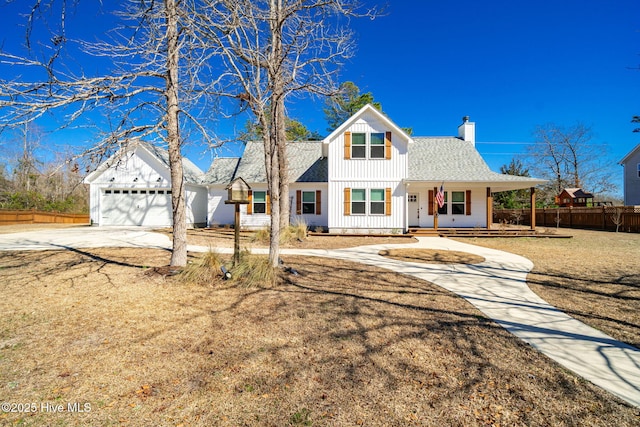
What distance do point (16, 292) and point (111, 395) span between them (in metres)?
4.70

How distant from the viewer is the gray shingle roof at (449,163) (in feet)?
50.3

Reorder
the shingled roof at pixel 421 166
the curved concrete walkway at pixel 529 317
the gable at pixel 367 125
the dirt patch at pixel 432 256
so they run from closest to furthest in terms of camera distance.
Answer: the curved concrete walkway at pixel 529 317 → the dirt patch at pixel 432 256 → the gable at pixel 367 125 → the shingled roof at pixel 421 166

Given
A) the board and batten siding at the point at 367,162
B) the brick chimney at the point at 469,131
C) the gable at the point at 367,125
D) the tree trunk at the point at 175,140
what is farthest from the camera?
the brick chimney at the point at 469,131

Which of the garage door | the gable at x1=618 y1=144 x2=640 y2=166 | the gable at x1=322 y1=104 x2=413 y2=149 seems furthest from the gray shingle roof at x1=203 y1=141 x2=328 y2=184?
the gable at x1=618 y1=144 x2=640 y2=166

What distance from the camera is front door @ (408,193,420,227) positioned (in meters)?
17.4

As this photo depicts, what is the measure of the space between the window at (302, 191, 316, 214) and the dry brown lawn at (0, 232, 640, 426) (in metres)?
Answer: 12.0

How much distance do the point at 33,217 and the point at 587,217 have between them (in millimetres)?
41297

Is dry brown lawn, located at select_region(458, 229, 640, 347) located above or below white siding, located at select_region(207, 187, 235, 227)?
below

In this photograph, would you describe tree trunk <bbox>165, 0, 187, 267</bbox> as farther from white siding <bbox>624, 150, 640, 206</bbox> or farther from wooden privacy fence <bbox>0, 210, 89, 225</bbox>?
white siding <bbox>624, 150, 640, 206</bbox>

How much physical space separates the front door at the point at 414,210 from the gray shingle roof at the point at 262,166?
5.18 meters

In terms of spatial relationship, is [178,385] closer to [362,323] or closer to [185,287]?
[362,323]

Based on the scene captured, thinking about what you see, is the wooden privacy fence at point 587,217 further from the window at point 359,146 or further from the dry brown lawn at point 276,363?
the dry brown lawn at point 276,363

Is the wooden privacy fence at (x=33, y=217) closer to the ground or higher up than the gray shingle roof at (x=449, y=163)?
closer to the ground

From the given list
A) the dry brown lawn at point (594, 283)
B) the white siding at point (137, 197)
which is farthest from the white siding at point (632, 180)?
the white siding at point (137, 197)
